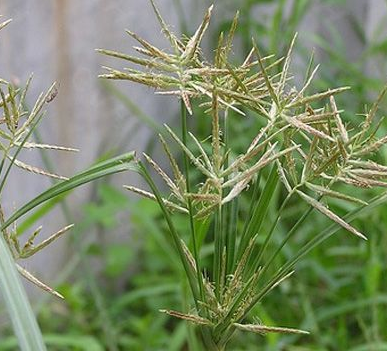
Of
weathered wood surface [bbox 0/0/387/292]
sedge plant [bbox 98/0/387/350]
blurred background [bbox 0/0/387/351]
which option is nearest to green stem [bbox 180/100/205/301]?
sedge plant [bbox 98/0/387/350]

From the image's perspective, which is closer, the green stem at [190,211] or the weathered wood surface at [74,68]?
the green stem at [190,211]

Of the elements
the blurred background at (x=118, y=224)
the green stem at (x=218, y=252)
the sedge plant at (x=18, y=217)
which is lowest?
the blurred background at (x=118, y=224)

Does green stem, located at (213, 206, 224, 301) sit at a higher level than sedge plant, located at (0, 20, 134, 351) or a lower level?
lower

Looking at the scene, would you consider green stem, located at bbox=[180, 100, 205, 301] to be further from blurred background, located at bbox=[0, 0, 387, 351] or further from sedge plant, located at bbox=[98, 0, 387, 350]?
blurred background, located at bbox=[0, 0, 387, 351]

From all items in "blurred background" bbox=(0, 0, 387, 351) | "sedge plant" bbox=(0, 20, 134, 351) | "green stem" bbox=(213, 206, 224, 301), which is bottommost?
"blurred background" bbox=(0, 0, 387, 351)

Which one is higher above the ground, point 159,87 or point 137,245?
point 159,87

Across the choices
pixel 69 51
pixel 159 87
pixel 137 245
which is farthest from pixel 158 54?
pixel 137 245

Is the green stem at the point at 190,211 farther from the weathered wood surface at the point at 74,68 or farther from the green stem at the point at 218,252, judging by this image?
the weathered wood surface at the point at 74,68

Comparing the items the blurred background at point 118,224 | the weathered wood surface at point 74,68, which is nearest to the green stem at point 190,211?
the blurred background at point 118,224

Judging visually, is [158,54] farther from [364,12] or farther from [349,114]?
[364,12]
